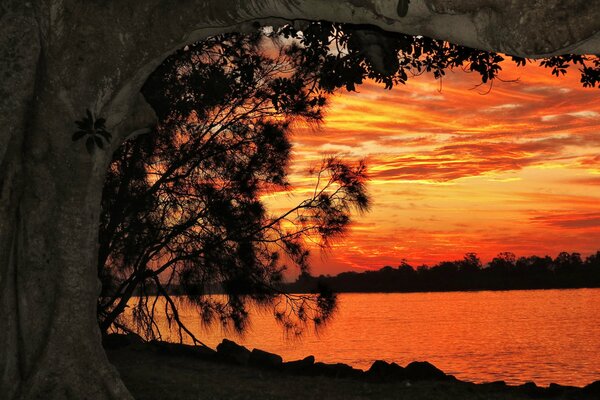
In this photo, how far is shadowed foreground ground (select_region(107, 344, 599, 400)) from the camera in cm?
1112

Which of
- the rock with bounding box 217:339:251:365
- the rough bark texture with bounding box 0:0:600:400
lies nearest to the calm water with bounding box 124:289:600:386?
the rock with bounding box 217:339:251:365

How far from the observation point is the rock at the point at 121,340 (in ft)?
52.5

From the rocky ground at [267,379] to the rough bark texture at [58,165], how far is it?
121 inches

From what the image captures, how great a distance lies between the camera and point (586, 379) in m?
33.5

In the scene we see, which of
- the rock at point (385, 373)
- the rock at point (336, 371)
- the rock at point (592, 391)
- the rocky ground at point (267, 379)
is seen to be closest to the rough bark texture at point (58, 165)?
the rocky ground at point (267, 379)

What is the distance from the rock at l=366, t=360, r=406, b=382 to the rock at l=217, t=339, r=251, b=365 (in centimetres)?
266

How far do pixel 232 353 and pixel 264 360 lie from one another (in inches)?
35.9

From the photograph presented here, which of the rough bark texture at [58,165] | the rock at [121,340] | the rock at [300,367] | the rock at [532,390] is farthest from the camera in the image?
the rock at [121,340]

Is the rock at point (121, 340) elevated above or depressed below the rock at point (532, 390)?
above

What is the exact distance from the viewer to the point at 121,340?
53.5ft

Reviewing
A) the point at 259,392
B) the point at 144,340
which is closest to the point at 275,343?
the point at 144,340

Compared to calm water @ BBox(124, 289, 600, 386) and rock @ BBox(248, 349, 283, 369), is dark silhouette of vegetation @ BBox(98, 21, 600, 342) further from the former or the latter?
calm water @ BBox(124, 289, 600, 386)

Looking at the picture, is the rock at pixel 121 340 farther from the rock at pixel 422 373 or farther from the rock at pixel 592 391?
the rock at pixel 592 391

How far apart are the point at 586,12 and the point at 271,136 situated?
9830mm
